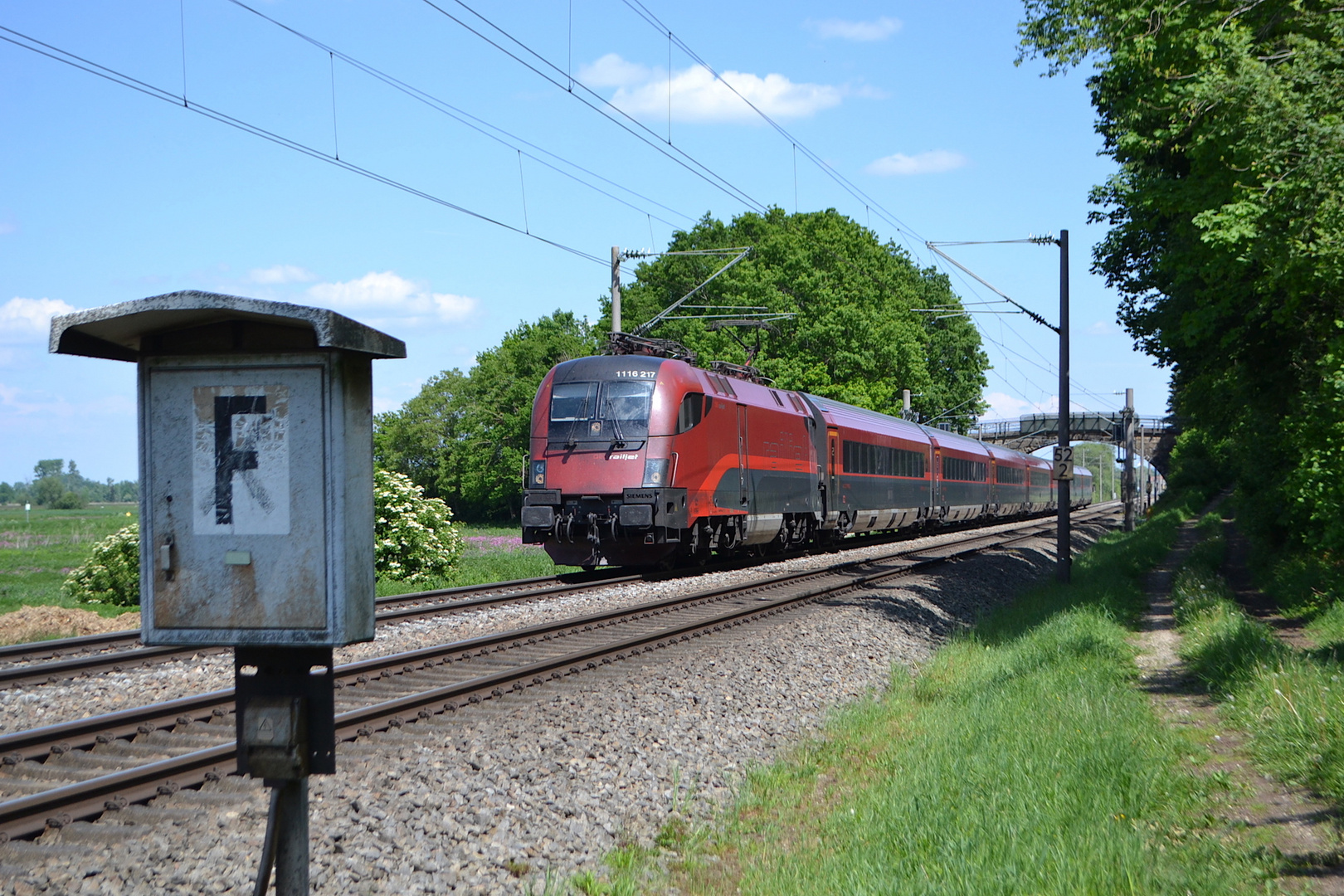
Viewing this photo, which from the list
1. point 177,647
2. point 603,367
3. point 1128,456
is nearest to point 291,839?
point 177,647

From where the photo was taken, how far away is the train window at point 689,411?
55.9 ft

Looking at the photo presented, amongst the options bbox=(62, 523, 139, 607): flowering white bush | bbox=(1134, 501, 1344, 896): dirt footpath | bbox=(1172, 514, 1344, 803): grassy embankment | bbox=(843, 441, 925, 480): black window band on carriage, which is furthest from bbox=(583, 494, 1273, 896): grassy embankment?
bbox=(843, 441, 925, 480): black window band on carriage

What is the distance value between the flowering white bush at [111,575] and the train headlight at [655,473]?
8240mm

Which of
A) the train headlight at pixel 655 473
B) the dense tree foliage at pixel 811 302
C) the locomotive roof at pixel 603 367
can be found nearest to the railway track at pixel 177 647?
the train headlight at pixel 655 473

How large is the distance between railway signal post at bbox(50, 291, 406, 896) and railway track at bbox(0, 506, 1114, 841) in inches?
108

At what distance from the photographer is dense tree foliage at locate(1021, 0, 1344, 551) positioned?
12.3 metres

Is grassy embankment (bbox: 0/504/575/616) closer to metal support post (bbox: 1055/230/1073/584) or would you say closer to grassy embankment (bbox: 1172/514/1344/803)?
grassy embankment (bbox: 1172/514/1344/803)

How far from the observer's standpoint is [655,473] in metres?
16.6

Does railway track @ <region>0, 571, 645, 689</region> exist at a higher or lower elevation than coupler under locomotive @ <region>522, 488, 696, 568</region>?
lower

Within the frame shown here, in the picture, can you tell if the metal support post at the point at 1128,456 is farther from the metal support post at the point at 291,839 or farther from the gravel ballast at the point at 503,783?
the metal support post at the point at 291,839

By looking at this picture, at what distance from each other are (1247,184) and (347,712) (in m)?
12.3

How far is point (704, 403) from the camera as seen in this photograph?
17.8m

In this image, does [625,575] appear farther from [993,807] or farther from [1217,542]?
[1217,542]

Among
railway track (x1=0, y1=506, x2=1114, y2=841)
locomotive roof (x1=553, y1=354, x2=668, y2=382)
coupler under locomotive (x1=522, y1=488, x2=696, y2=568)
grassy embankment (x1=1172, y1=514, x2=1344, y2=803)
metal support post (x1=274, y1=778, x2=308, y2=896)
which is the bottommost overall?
grassy embankment (x1=1172, y1=514, x2=1344, y2=803)
